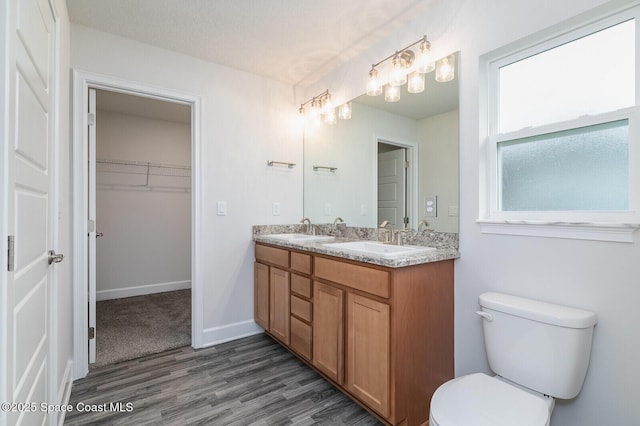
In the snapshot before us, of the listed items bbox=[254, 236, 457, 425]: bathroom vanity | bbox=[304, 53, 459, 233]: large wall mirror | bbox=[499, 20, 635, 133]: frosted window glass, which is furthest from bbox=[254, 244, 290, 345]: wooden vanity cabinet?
bbox=[499, 20, 635, 133]: frosted window glass

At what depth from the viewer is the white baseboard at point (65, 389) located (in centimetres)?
162

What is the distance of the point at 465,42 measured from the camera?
5.63 ft

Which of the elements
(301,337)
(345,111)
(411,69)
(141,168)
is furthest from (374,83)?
(141,168)

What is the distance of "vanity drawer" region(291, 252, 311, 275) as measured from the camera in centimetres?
205

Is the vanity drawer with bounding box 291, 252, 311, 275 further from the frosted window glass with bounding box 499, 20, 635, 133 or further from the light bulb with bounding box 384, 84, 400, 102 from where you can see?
the frosted window glass with bounding box 499, 20, 635, 133

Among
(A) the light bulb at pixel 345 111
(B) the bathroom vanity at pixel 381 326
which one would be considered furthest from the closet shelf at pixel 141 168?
(B) the bathroom vanity at pixel 381 326

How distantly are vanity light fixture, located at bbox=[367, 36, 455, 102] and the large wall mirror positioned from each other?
0.13 ft

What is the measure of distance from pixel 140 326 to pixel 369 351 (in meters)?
2.37

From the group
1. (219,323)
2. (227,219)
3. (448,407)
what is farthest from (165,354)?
(448,407)

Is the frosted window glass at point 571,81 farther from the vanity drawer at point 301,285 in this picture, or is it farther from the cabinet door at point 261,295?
the cabinet door at point 261,295

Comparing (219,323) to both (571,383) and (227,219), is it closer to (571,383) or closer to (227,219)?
(227,219)

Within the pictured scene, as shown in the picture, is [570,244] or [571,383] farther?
[570,244]

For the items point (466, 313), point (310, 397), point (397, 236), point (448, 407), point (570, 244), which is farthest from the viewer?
point (397, 236)

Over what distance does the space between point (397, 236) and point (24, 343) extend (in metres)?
1.84
